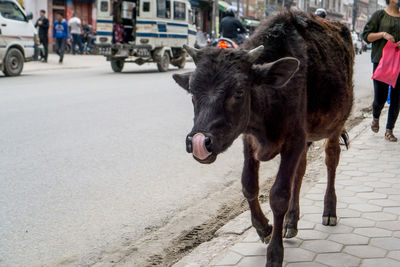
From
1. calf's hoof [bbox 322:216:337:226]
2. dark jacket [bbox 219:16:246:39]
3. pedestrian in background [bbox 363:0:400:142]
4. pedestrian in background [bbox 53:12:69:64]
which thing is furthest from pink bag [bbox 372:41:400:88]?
pedestrian in background [bbox 53:12:69:64]

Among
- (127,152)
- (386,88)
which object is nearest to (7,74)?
(127,152)

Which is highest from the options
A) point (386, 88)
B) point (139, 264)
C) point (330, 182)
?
point (386, 88)

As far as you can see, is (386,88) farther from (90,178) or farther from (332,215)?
(90,178)

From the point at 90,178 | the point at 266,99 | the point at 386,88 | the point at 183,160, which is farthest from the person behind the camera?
the point at 386,88

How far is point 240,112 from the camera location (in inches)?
108

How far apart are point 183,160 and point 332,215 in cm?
256

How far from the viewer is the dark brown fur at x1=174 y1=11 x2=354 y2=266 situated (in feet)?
8.86

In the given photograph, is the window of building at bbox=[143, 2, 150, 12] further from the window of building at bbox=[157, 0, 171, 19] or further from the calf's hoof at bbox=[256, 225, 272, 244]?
the calf's hoof at bbox=[256, 225, 272, 244]

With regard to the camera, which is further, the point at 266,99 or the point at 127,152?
the point at 127,152

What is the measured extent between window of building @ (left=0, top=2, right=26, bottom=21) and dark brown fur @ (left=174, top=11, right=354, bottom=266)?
44.3 feet

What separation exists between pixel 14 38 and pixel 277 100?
1425cm

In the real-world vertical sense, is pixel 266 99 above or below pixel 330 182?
above

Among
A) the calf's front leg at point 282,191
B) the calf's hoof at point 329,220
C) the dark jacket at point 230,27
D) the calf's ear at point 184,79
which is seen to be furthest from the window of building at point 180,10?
the calf's front leg at point 282,191

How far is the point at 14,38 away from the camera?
15.4 m
